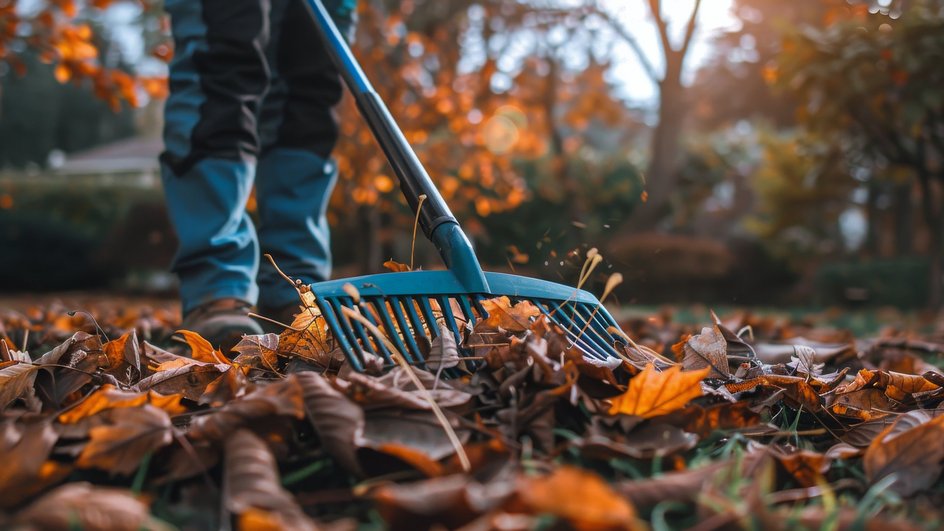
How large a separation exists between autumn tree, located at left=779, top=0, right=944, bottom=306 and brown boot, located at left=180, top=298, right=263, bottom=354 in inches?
132

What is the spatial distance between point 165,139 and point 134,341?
82 centimetres

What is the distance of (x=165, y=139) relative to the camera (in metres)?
1.94

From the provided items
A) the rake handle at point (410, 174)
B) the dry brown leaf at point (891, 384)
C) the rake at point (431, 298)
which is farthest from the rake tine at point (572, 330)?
the dry brown leaf at point (891, 384)

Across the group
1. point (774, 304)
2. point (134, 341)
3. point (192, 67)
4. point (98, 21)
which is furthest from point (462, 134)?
point (98, 21)

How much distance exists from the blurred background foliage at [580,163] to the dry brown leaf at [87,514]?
102 centimetres

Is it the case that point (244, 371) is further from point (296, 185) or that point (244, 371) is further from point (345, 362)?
point (296, 185)

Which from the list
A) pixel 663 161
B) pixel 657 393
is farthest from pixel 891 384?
pixel 663 161

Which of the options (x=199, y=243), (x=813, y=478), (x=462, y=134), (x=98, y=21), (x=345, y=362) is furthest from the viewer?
(x=98, y=21)

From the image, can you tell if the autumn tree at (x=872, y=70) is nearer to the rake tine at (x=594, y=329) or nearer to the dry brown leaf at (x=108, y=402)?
the rake tine at (x=594, y=329)

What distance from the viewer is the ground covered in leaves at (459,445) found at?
2.20 ft

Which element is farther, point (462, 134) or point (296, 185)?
point (462, 134)

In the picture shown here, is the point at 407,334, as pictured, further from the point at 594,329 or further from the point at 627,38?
the point at 627,38

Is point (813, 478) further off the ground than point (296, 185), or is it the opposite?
point (296, 185)

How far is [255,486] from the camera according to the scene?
73cm
